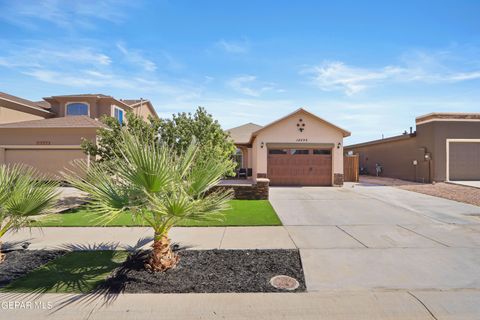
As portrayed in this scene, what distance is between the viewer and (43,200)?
190 inches

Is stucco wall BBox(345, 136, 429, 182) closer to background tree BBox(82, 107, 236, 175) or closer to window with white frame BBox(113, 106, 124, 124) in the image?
background tree BBox(82, 107, 236, 175)

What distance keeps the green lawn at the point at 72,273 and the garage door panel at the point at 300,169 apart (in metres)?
13.6

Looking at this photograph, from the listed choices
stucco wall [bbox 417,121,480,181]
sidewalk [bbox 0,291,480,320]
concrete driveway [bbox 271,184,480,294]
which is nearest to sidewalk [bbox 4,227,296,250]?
concrete driveway [bbox 271,184,480,294]

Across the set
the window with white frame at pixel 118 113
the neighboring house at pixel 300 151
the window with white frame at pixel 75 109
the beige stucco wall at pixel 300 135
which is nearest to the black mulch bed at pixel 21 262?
the neighboring house at pixel 300 151

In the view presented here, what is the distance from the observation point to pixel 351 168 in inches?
827

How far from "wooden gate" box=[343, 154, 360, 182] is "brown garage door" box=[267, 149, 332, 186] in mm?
3939

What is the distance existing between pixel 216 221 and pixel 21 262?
440 centimetres

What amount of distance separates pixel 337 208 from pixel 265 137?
28.4 feet

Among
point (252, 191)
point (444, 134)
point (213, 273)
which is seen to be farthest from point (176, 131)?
point (444, 134)

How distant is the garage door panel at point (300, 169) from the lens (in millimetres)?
17984

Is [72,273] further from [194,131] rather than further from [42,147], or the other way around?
[42,147]

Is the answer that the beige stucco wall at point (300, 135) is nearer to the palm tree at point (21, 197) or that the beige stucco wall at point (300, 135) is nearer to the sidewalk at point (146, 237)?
the sidewalk at point (146, 237)

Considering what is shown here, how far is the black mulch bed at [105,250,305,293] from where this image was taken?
3.95 metres

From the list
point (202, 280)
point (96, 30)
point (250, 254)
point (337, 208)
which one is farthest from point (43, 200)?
point (337, 208)
